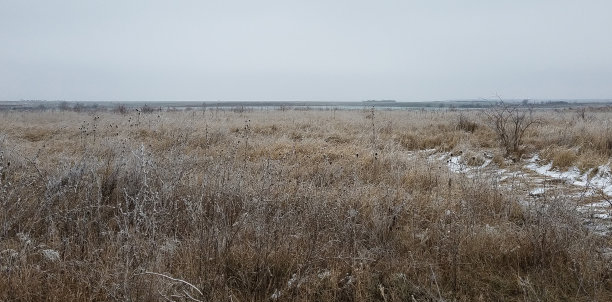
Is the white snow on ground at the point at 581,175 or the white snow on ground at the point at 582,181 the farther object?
the white snow on ground at the point at 581,175

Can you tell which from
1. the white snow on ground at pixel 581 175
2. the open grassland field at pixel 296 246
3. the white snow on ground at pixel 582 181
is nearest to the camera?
the open grassland field at pixel 296 246

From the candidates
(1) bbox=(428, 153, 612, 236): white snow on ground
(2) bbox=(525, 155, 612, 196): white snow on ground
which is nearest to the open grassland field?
(1) bbox=(428, 153, 612, 236): white snow on ground

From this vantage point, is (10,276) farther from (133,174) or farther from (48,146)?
(48,146)

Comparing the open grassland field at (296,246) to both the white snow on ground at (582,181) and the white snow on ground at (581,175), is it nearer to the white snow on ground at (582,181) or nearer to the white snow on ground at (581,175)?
the white snow on ground at (582,181)

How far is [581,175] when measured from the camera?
655 centimetres

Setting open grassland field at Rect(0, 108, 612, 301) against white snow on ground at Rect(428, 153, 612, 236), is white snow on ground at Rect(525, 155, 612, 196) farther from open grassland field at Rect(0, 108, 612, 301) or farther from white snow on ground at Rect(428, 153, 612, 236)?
open grassland field at Rect(0, 108, 612, 301)

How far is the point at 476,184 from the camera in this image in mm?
4887

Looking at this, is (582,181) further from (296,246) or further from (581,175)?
(296,246)

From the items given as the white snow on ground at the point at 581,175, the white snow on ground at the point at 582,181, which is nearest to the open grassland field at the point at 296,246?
the white snow on ground at the point at 582,181

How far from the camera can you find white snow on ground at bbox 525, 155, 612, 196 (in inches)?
223

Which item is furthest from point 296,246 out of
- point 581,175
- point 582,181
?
point 581,175

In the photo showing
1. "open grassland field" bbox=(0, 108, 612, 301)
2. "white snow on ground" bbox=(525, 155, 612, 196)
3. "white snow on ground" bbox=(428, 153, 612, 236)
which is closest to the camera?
"open grassland field" bbox=(0, 108, 612, 301)

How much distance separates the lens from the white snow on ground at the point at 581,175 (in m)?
5.67

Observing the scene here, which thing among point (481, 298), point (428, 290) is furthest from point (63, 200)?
point (481, 298)
